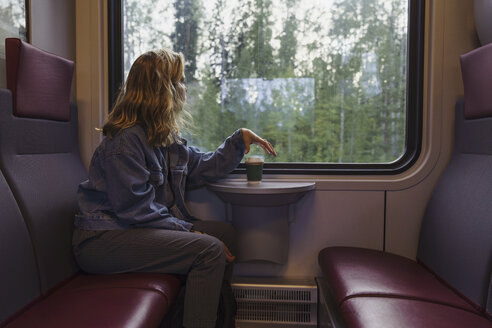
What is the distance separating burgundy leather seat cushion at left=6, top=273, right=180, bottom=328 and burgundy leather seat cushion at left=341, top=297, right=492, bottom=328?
2.16 ft

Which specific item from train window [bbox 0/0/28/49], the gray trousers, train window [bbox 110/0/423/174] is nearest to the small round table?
train window [bbox 110/0/423/174]

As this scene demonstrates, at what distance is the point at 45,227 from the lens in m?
1.43

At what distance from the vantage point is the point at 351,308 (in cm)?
126

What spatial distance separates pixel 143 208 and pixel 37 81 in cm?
71

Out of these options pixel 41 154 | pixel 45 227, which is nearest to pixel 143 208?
pixel 45 227

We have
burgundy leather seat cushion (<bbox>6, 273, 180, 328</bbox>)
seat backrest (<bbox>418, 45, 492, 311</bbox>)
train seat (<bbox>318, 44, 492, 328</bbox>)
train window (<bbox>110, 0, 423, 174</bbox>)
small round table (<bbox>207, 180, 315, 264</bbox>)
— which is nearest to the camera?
burgundy leather seat cushion (<bbox>6, 273, 180, 328</bbox>)

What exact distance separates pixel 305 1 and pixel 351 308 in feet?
5.57

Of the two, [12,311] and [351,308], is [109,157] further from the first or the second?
[351,308]

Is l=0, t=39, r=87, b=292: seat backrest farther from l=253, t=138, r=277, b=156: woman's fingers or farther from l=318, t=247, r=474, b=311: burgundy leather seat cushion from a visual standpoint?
l=318, t=247, r=474, b=311: burgundy leather seat cushion

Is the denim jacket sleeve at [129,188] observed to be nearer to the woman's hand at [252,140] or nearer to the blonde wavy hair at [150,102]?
the blonde wavy hair at [150,102]

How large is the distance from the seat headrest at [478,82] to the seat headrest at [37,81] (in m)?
1.87

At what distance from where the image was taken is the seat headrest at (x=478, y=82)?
1518 mm

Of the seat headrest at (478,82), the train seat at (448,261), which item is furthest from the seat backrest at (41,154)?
the seat headrest at (478,82)

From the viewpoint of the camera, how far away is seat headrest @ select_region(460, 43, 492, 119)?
1.52 meters
